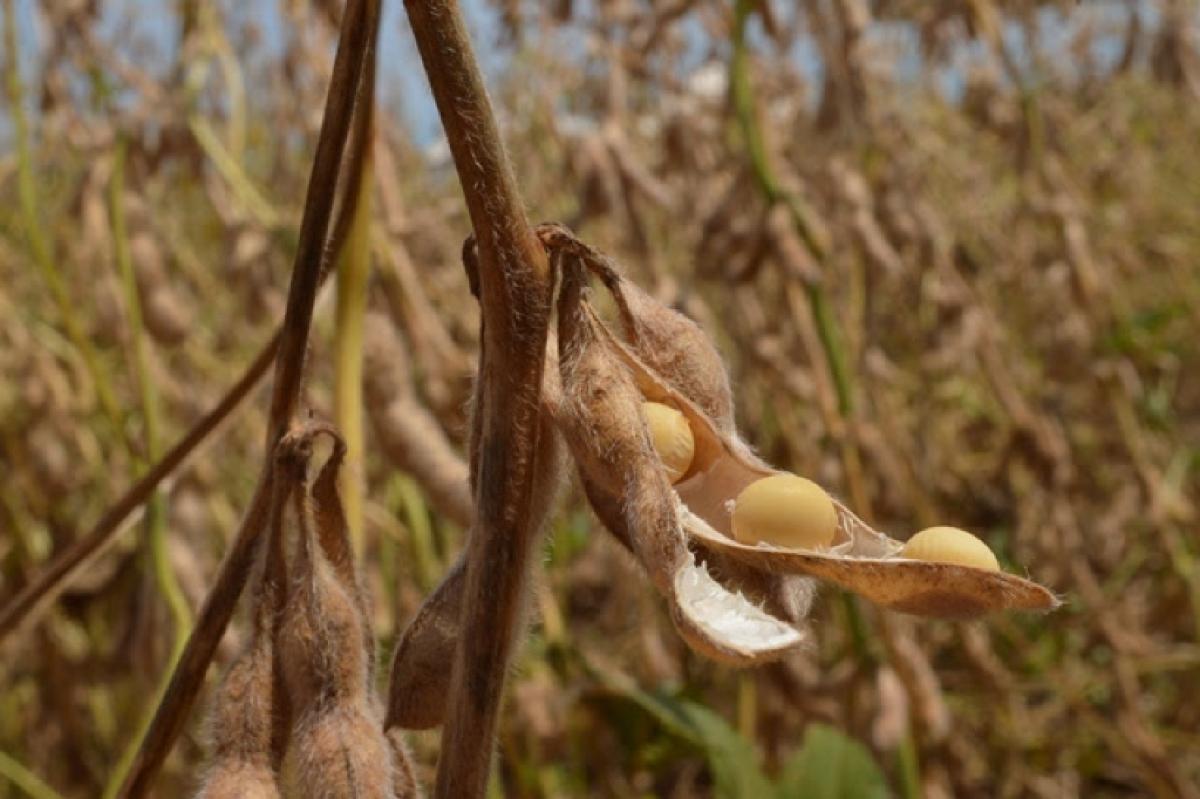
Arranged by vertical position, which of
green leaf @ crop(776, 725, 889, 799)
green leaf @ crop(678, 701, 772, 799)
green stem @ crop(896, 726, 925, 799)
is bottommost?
green stem @ crop(896, 726, 925, 799)

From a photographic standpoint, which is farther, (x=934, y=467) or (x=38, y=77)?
(x=934, y=467)

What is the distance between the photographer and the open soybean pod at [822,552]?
22.6 inches

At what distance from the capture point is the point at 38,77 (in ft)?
7.89

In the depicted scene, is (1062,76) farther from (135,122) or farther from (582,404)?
(582,404)

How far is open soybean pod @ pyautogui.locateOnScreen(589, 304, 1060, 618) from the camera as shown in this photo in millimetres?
575

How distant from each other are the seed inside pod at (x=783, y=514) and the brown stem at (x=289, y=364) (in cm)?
22

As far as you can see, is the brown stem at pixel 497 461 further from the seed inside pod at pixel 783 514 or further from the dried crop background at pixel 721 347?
the dried crop background at pixel 721 347

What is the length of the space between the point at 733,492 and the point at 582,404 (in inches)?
4.5

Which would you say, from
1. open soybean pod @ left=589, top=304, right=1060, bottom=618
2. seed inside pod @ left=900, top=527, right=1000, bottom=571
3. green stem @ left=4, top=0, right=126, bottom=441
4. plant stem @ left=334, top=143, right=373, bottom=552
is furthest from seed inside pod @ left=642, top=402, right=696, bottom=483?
green stem @ left=4, top=0, right=126, bottom=441

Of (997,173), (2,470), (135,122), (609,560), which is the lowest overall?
(609,560)

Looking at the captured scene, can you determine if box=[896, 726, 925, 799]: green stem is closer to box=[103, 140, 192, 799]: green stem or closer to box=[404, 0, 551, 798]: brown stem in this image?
box=[103, 140, 192, 799]: green stem

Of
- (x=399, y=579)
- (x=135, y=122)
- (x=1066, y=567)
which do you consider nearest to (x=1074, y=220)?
(x=1066, y=567)

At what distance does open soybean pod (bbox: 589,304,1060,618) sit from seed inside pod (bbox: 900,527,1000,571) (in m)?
0.01

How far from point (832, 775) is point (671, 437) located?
878 mm
